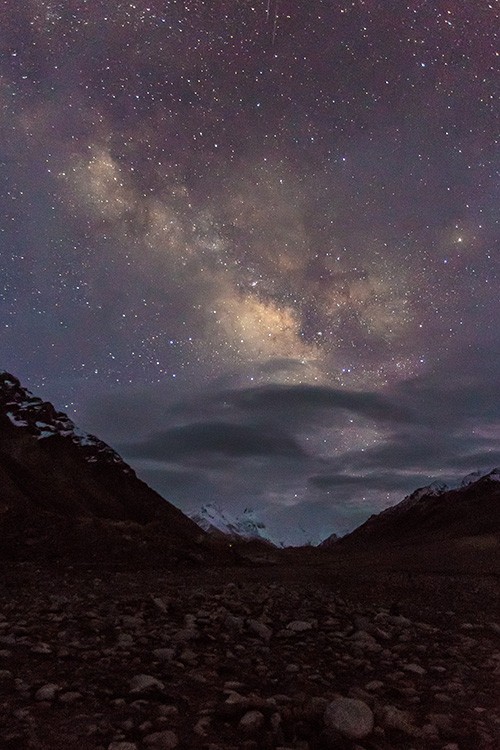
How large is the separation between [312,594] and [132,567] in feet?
26.7

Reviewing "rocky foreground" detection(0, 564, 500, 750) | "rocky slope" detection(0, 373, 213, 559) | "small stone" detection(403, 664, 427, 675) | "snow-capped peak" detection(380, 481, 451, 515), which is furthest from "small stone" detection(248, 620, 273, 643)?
"snow-capped peak" detection(380, 481, 451, 515)

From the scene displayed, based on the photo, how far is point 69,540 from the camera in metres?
17.9

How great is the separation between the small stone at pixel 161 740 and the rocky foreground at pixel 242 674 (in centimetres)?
1

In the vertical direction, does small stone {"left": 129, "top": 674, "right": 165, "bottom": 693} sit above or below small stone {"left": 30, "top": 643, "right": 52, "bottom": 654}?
below

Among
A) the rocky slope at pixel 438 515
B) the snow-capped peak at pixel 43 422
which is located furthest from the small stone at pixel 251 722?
the rocky slope at pixel 438 515

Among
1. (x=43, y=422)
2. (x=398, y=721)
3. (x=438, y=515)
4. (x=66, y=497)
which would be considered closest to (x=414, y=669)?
(x=398, y=721)

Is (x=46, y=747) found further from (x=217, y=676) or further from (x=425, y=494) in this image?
(x=425, y=494)

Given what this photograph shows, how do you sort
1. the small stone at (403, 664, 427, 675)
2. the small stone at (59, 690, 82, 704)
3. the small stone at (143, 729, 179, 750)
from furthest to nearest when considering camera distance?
the small stone at (403, 664, 427, 675), the small stone at (59, 690, 82, 704), the small stone at (143, 729, 179, 750)

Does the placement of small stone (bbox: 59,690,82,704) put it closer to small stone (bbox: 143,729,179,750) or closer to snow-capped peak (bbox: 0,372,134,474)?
small stone (bbox: 143,729,179,750)

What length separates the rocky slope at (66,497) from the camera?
1805 centimetres

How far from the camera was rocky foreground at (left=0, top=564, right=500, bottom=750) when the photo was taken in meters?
3.54

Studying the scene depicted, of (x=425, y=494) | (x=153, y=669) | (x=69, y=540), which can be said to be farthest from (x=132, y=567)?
(x=425, y=494)

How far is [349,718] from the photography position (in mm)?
3697

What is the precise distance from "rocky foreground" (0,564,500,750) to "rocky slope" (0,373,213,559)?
990 cm
